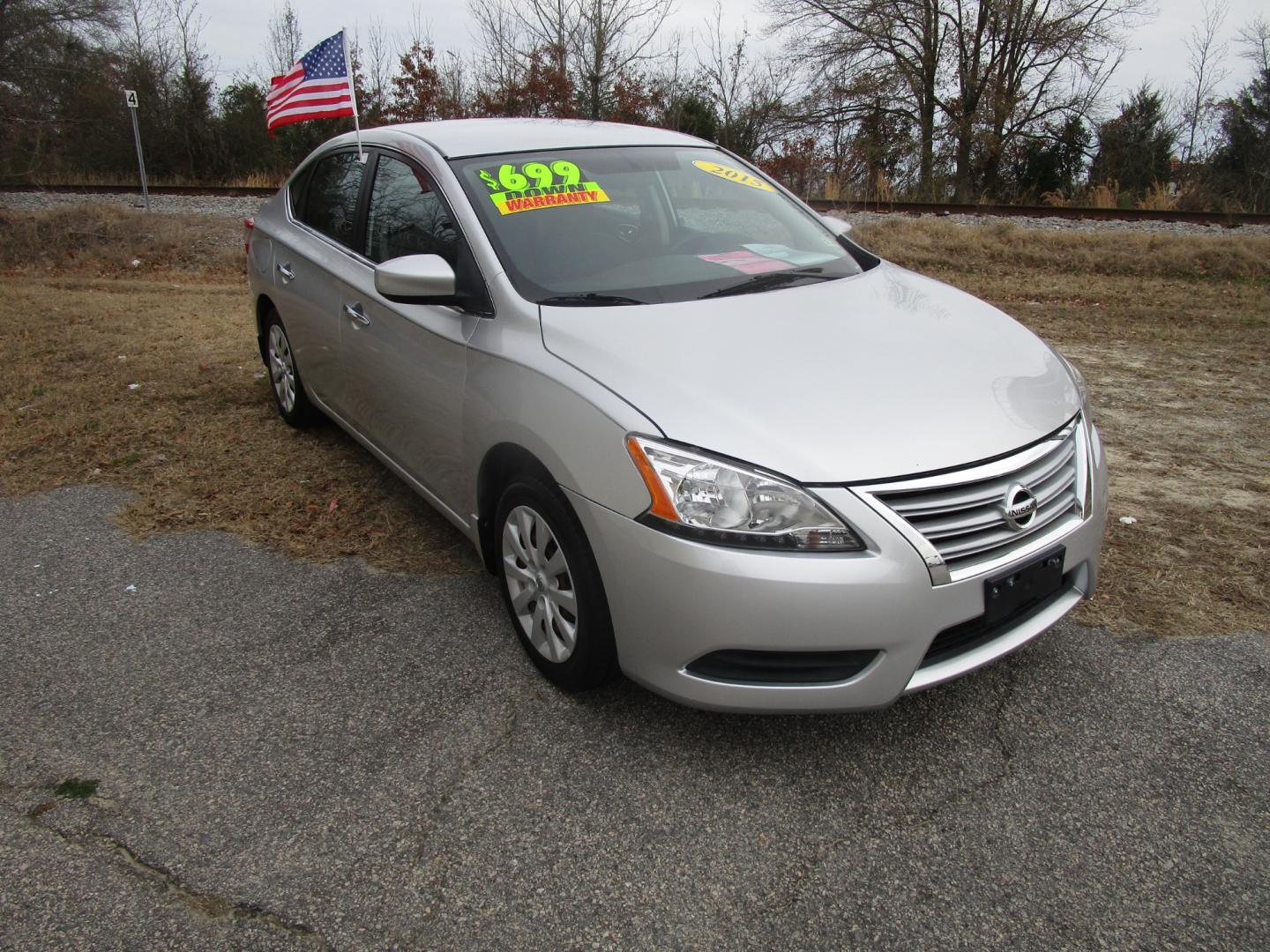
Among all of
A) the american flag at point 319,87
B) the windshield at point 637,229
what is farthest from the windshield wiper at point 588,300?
the american flag at point 319,87

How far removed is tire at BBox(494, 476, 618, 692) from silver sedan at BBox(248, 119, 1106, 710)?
1cm

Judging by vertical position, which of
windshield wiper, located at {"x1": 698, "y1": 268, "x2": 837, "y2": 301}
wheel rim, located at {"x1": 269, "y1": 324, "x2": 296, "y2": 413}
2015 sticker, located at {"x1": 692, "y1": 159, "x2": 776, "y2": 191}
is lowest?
wheel rim, located at {"x1": 269, "y1": 324, "x2": 296, "y2": 413}

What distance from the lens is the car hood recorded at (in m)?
2.36

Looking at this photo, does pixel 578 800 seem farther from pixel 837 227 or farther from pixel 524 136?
pixel 837 227

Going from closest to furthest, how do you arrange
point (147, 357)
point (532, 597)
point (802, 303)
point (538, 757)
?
point (538, 757) < point (532, 597) < point (802, 303) < point (147, 357)

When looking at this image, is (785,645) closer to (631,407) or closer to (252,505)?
(631,407)

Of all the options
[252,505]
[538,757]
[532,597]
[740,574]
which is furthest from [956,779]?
[252,505]

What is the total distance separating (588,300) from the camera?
3.02 metres

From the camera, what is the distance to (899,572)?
2.27m

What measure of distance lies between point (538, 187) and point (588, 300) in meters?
0.66

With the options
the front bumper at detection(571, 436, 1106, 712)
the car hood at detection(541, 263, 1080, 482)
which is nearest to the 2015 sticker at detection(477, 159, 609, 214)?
the car hood at detection(541, 263, 1080, 482)

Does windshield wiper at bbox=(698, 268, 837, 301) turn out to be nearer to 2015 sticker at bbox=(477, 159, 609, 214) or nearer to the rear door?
2015 sticker at bbox=(477, 159, 609, 214)

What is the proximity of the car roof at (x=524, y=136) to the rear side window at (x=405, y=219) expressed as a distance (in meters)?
0.17

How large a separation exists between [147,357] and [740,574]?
19.5ft
